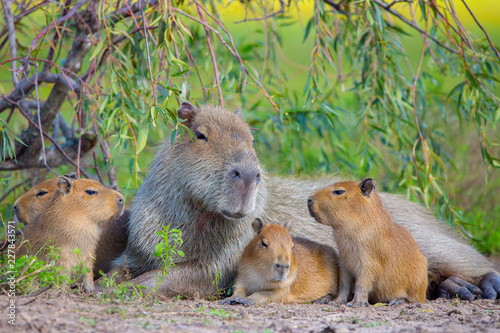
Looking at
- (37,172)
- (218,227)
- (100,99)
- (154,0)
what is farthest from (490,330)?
(37,172)

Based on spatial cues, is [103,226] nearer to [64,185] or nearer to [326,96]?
[64,185]

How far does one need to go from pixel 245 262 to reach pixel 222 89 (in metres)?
1.41

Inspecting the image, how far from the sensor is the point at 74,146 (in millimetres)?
5352

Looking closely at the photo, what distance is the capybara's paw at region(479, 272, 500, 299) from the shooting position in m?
4.20

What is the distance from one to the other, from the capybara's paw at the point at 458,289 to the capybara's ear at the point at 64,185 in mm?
2833

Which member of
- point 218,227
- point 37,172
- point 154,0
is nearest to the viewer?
point 218,227

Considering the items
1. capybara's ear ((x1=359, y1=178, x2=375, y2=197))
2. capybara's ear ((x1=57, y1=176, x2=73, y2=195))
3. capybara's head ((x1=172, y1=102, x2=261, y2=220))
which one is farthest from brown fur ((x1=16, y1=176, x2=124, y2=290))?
capybara's ear ((x1=359, y1=178, x2=375, y2=197))

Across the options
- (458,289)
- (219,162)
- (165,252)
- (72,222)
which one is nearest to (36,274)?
(72,222)

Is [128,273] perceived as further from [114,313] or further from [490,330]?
[490,330]

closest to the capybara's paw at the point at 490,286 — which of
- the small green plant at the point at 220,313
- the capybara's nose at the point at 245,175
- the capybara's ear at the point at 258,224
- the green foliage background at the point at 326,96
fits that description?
the green foliage background at the point at 326,96

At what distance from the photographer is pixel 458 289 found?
13.6ft

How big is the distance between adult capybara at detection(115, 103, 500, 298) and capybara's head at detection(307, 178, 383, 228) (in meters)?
0.47

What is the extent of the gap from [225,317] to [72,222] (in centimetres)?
121

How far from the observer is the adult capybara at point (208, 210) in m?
3.62
